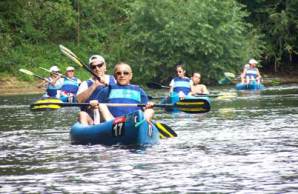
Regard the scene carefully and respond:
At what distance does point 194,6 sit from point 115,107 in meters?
28.0

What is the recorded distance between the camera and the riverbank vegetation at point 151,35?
4059 centimetres

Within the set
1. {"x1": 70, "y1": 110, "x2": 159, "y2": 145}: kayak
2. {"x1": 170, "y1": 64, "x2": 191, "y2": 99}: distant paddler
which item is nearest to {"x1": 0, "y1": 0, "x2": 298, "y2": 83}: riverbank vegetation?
{"x1": 170, "y1": 64, "x2": 191, "y2": 99}: distant paddler

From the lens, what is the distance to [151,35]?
41188 millimetres

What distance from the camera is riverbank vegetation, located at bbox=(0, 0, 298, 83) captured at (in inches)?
1598

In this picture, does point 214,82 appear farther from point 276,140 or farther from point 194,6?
point 276,140

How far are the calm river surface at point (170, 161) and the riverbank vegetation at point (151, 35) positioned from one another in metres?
22.7

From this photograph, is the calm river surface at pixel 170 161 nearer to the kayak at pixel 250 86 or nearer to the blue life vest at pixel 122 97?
the blue life vest at pixel 122 97

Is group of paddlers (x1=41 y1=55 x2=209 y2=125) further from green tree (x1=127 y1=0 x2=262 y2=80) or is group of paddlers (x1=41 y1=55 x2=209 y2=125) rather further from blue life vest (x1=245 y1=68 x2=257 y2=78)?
green tree (x1=127 y1=0 x2=262 y2=80)

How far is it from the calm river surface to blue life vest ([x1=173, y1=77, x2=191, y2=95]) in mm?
4764

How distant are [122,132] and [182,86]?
9968 millimetres

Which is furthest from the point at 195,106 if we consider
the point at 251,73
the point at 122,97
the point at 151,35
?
the point at 151,35

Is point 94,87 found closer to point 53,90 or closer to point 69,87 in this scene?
point 53,90

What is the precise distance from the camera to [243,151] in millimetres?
11945

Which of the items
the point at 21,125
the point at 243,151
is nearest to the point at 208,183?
the point at 243,151
